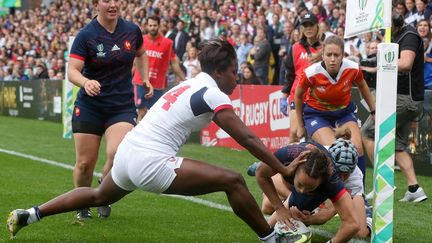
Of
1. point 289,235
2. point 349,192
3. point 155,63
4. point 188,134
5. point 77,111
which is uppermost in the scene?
point 188,134

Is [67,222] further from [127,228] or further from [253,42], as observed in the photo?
[253,42]

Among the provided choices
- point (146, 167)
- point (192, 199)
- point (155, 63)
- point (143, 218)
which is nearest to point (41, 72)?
point (155, 63)

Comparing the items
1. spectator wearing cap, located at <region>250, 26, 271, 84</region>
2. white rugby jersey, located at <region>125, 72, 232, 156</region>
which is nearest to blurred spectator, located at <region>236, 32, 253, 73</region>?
spectator wearing cap, located at <region>250, 26, 271, 84</region>

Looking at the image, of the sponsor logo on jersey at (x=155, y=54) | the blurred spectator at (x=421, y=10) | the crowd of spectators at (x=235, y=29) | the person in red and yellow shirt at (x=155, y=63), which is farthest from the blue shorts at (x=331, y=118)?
the blurred spectator at (x=421, y=10)

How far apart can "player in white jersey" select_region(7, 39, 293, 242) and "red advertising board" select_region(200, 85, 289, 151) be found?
373 inches

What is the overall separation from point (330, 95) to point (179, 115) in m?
3.08

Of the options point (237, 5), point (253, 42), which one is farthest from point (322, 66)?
point (237, 5)

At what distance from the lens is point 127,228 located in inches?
335

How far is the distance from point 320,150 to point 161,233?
1.96 metres

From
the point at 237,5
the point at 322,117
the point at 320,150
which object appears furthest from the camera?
the point at 237,5

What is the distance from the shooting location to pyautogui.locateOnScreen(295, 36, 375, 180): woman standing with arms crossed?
358 inches

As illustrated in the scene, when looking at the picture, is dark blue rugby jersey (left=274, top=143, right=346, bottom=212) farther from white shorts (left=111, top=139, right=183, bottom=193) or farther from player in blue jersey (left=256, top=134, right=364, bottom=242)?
white shorts (left=111, top=139, right=183, bottom=193)

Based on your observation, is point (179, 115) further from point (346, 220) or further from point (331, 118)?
point (331, 118)

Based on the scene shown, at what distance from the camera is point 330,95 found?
9.28 meters
